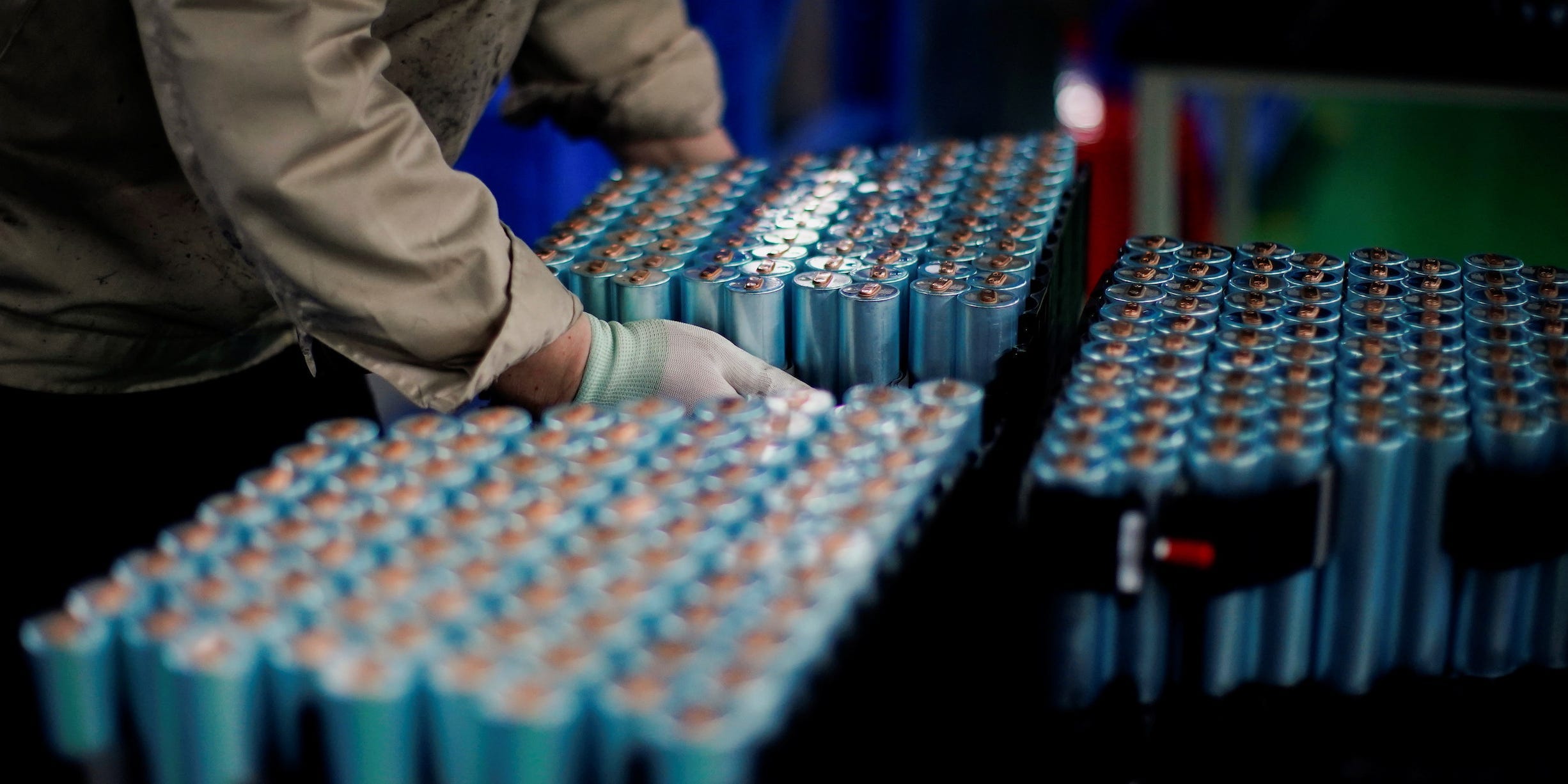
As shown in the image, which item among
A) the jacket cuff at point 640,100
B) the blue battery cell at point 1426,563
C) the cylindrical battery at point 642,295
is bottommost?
the blue battery cell at point 1426,563

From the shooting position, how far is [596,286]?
5.62 ft

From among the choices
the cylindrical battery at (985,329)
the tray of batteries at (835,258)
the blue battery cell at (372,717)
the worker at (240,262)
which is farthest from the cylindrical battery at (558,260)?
the blue battery cell at (372,717)

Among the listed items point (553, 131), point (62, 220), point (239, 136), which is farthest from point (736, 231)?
point (553, 131)

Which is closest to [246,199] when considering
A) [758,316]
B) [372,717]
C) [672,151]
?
[758,316]

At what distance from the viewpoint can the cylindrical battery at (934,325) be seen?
157cm

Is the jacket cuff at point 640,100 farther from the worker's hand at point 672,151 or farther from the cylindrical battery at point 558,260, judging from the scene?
the cylindrical battery at point 558,260

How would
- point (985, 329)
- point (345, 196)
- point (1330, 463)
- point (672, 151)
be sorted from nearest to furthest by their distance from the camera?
point (1330, 463) → point (345, 196) → point (985, 329) → point (672, 151)

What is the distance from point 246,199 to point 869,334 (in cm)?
71

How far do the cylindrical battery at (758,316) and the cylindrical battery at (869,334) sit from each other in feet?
0.26

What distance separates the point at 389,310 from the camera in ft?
4.88

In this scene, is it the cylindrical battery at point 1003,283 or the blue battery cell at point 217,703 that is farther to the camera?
the cylindrical battery at point 1003,283

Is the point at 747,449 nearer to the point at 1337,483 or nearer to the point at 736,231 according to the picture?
the point at 1337,483

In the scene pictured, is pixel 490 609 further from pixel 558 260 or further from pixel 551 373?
pixel 558 260

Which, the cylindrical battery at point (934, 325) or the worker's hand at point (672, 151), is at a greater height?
the worker's hand at point (672, 151)
